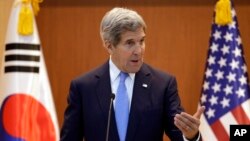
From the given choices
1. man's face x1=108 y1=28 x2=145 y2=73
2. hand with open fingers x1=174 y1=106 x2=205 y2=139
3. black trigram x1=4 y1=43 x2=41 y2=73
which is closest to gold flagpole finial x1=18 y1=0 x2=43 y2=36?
black trigram x1=4 y1=43 x2=41 y2=73

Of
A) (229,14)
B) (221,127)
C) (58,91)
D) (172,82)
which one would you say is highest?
(229,14)

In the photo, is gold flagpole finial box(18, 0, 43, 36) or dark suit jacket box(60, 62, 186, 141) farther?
gold flagpole finial box(18, 0, 43, 36)

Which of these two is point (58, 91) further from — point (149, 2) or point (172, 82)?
point (172, 82)

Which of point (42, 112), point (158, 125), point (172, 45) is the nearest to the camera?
point (158, 125)

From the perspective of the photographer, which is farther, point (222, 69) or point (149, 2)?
point (149, 2)

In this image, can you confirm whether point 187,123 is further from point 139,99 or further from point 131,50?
point 131,50

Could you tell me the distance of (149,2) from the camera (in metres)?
4.00

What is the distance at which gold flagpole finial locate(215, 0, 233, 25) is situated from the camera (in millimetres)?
3377

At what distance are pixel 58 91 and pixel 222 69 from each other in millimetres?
1485

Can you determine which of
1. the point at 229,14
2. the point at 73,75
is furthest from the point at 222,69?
the point at 73,75

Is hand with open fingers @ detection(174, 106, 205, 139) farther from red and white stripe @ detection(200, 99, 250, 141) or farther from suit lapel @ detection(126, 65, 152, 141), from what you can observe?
red and white stripe @ detection(200, 99, 250, 141)

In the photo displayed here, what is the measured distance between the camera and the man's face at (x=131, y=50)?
2.01 m

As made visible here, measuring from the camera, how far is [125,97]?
2.04m

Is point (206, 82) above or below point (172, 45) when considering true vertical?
below
